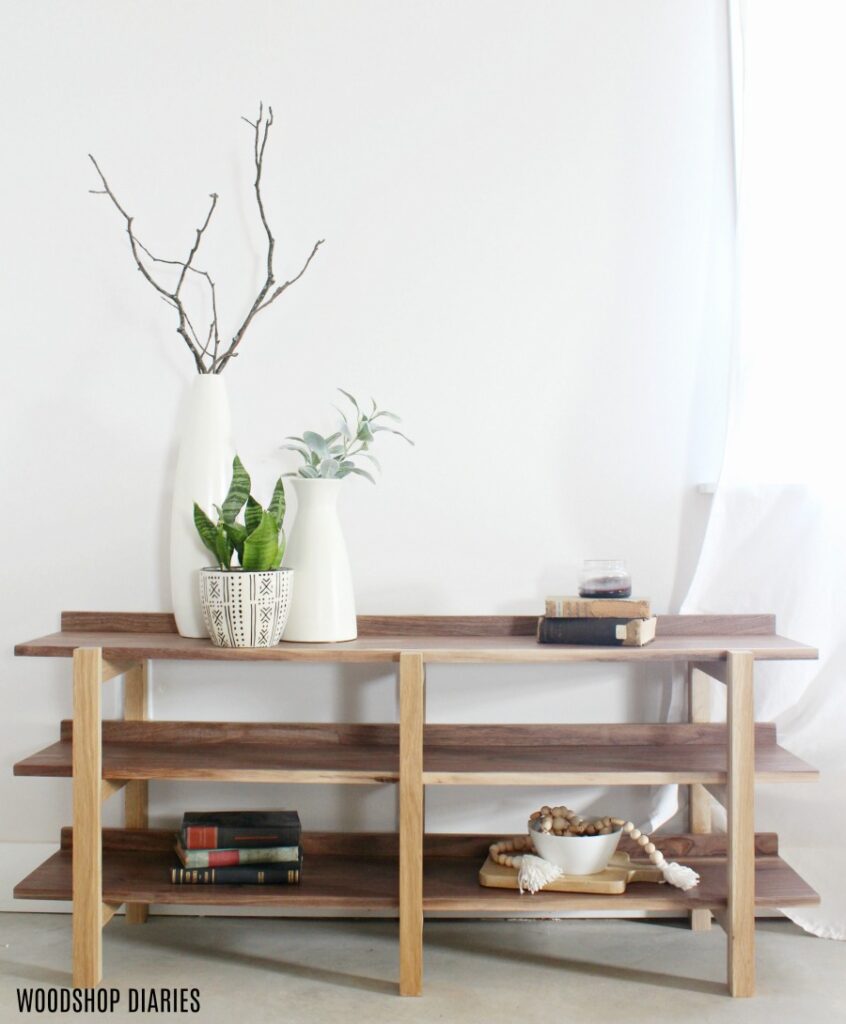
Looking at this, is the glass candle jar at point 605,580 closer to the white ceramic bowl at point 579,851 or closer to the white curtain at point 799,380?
the white curtain at point 799,380

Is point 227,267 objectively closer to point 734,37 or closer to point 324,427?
point 324,427

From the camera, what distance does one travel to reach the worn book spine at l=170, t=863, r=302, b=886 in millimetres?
2027

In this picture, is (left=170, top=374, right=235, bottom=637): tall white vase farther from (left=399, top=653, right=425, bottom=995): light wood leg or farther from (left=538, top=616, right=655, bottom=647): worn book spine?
(left=538, top=616, right=655, bottom=647): worn book spine

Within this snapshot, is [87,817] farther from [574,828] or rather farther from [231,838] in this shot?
[574,828]

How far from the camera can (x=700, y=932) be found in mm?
2223

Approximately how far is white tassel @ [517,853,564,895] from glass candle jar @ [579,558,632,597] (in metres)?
0.53

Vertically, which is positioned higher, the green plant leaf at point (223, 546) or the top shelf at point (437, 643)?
the green plant leaf at point (223, 546)

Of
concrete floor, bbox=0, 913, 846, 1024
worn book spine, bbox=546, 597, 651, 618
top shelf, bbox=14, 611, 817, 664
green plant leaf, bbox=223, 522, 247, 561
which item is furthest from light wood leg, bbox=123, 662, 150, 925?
worn book spine, bbox=546, 597, 651, 618

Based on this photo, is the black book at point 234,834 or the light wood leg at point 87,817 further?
the black book at point 234,834

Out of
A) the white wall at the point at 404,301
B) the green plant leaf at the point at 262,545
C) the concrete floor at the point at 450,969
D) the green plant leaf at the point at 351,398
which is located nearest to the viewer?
the concrete floor at the point at 450,969

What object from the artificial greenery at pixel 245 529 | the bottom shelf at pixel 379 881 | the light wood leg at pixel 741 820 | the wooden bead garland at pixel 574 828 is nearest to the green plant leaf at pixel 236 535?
the artificial greenery at pixel 245 529

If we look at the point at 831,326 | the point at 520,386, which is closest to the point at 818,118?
the point at 831,326

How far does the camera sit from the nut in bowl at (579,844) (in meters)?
2.00

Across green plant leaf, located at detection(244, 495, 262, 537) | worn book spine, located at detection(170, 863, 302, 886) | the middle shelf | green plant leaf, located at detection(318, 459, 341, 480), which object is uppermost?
green plant leaf, located at detection(318, 459, 341, 480)
